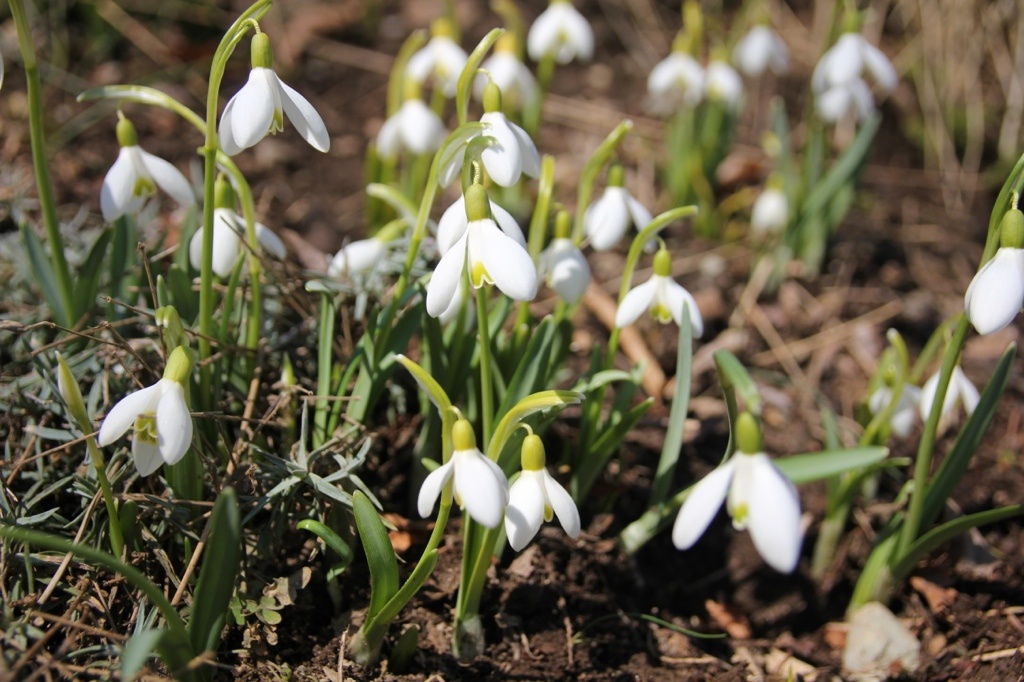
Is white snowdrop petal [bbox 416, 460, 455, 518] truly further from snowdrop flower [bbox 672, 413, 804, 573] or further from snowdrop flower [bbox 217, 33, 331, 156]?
snowdrop flower [bbox 217, 33, 331, 156]

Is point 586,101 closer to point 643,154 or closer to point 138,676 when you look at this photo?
point 643,154

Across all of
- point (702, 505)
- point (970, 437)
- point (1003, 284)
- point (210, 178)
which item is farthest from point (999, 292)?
point (210, 178)

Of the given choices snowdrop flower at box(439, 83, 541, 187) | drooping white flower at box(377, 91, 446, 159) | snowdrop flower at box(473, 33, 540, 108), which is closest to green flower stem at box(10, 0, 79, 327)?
snowdrop flower at box(439, 83, 541, 187)

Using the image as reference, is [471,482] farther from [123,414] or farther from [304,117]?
[304,117]

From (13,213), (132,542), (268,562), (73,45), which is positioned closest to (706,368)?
(268,562)

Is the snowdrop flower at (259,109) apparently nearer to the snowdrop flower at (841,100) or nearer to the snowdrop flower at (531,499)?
the snowdrop flower at (531,499)
